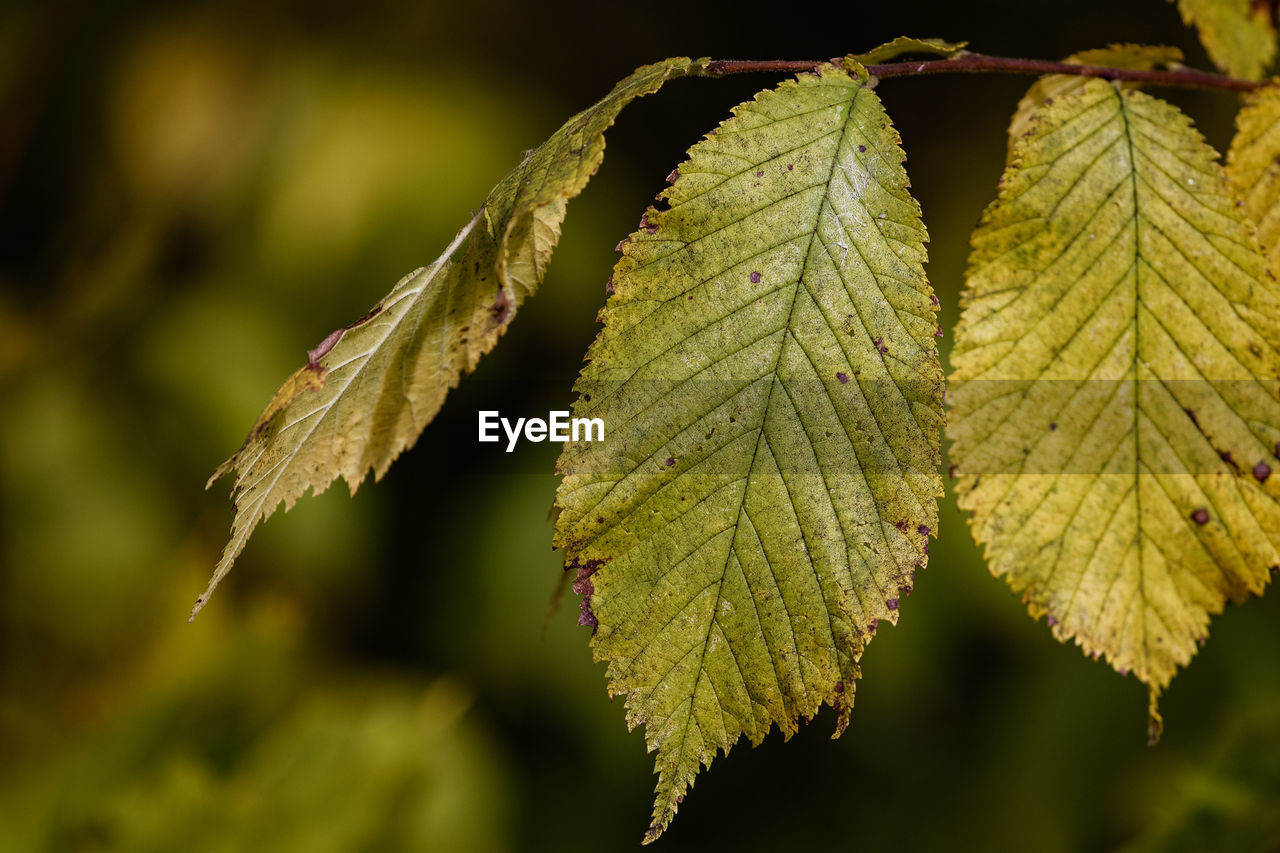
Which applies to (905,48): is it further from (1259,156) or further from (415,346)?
(415,346)

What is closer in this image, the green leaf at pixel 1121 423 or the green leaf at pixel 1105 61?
the green leaf at pixel 1121 423

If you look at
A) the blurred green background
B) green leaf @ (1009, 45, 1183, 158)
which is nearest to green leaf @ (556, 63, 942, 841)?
green leaf @ (1009, 45, 1183, 158)

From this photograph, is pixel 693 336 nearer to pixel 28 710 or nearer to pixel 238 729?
pixel 238 729

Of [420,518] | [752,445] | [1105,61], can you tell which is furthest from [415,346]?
[420,518]

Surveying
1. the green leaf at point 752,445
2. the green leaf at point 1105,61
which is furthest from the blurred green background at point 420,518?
the green leaf at point 752,445

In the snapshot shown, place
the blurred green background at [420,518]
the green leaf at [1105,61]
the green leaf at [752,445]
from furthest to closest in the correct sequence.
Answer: the blurred green background at [420,518] → the green leaf at [1105,61] → the green leaf at [752,445]

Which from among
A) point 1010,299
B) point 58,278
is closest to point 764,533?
point 1010,299

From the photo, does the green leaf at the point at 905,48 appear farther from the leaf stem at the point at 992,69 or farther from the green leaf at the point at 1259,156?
the green leaf at the point at 1259,156
